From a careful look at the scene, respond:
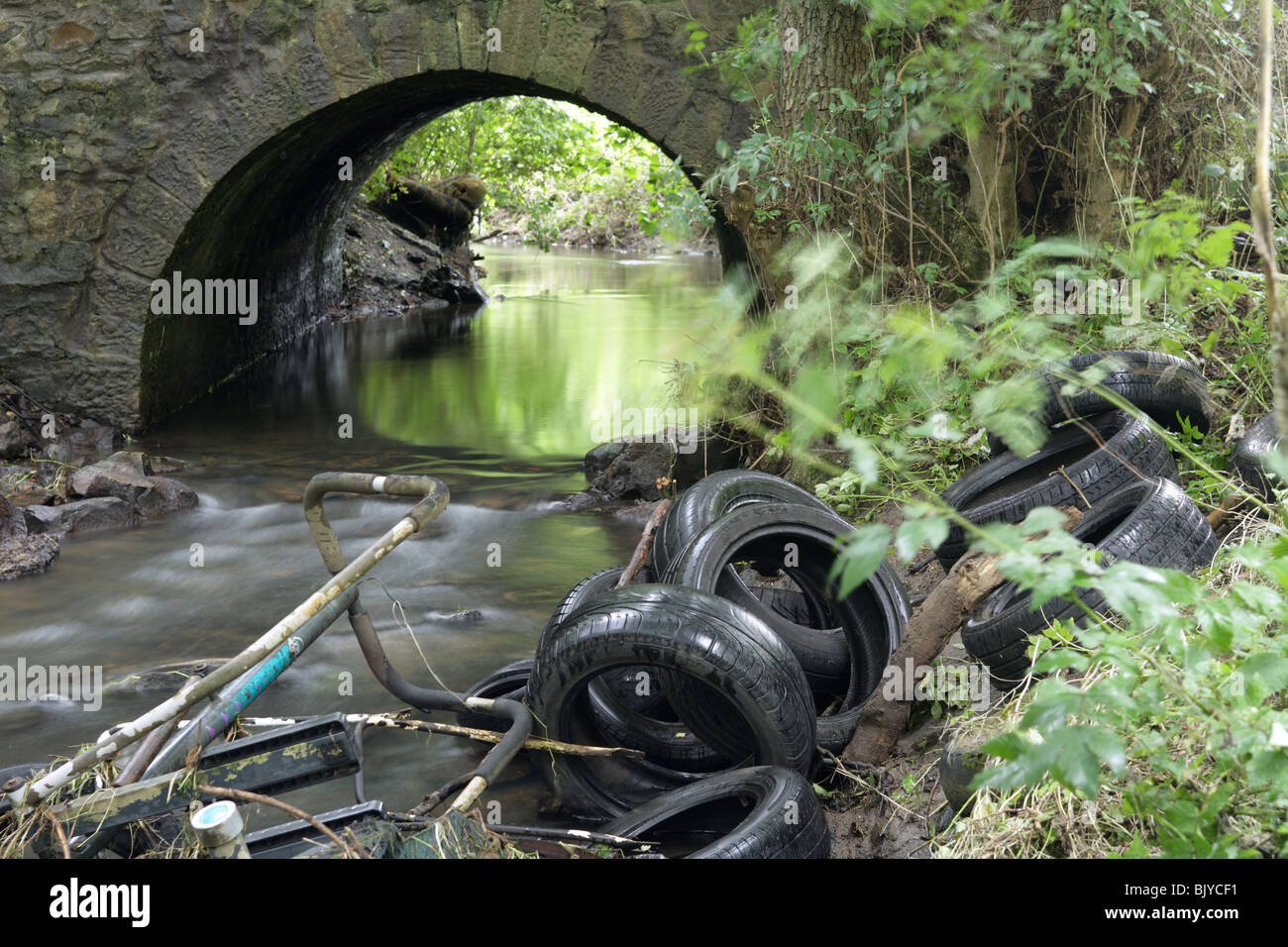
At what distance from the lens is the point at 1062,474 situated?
13.7 feet

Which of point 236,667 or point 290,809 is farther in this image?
point 236,667

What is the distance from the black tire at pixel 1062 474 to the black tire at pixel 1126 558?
0.25 m

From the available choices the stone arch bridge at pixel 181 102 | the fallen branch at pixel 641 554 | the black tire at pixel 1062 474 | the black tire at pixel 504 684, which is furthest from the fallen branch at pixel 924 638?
the stone arch bridge at pixel 181 102

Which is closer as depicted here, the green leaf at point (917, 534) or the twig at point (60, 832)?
the green leaf at point (917, 534)

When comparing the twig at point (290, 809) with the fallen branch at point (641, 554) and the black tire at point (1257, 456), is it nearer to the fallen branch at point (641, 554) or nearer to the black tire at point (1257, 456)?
the fallen branch at point (641, 554)

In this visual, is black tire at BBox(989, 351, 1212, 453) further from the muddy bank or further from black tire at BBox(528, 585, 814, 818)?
the muddy bank

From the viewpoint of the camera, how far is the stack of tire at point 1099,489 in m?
3.38

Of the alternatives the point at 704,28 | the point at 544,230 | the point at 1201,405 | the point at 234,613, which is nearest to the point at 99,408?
the point at 234,613

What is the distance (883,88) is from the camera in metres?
5.55

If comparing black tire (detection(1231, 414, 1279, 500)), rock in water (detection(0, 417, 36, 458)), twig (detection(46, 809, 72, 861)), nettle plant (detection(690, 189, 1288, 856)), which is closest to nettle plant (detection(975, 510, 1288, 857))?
nettle plant (detection(690, 189, 1288, 856))

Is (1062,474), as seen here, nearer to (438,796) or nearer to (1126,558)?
(1126,558)

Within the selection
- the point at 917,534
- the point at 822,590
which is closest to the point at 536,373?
the point at 822,590

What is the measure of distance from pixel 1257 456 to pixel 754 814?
254cm

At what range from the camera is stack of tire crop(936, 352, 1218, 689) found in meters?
3.38
